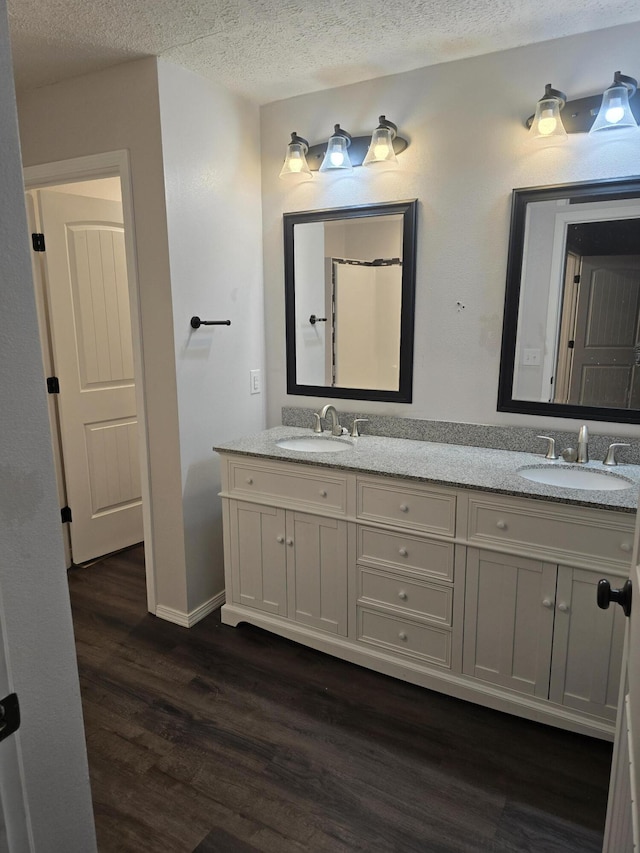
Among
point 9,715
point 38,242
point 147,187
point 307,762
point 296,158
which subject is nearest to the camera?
point 9,715

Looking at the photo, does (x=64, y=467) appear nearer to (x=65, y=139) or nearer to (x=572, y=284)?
(x=65, y=139)

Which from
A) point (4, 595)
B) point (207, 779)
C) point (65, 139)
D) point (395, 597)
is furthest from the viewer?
point (65, 139)

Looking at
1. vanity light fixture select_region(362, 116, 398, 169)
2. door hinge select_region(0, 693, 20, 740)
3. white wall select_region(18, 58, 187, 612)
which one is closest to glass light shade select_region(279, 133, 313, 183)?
vanity light fixture select_region(362, 116, 398, 169)

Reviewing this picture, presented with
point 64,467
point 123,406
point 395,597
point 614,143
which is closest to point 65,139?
point 123,406

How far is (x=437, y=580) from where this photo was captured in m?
2.07

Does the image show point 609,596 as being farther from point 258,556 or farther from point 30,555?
point 258,556

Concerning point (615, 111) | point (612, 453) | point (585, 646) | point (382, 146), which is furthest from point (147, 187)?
point (585, 646)

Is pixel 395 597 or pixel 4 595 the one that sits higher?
pixel 4 595

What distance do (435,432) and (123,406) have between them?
75.3 inches

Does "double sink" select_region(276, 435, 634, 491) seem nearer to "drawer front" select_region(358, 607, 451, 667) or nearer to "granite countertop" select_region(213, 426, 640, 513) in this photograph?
"granite countertop" select_region(213, 426, 640, 513)

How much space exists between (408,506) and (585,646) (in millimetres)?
740


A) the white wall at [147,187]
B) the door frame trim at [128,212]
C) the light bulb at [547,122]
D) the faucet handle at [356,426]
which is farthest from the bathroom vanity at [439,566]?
the light bulb at [547,122]

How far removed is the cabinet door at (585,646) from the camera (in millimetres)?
1790

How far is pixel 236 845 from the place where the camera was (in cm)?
154
